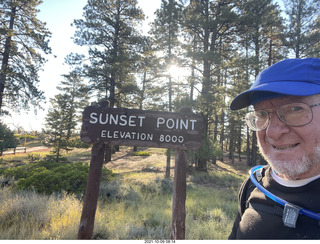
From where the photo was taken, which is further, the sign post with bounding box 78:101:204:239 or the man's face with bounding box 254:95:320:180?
the sign post with bounding box 78:101:204:239

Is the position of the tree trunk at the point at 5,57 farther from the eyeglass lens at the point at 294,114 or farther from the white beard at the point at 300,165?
the white beard at the point at 300,165

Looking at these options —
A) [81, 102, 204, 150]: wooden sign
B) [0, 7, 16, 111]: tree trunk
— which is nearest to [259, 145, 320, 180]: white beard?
[81, 102, 204, 150]: wooden sign

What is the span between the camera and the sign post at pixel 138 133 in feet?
8.16

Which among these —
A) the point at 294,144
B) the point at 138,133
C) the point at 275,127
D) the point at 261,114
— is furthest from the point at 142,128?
the point at 294,144

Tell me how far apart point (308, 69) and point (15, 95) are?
16044 mm

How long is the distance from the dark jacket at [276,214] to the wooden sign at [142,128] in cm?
119

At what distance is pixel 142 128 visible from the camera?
255 centimetres

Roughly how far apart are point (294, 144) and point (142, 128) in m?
1.76

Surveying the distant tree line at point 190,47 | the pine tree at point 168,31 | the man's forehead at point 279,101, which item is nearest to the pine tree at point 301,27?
the distant tree line at point 190,47

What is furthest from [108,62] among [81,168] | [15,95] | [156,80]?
[81,168]

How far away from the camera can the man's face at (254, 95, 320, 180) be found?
1.18 m

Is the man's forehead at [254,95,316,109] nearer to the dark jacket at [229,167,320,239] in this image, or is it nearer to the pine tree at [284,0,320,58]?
the dark jacket at [229,167,320,239]

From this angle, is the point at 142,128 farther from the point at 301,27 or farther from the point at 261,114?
the point at 301,27

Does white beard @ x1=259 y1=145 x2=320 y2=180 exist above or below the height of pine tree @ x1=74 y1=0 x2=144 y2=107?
below
